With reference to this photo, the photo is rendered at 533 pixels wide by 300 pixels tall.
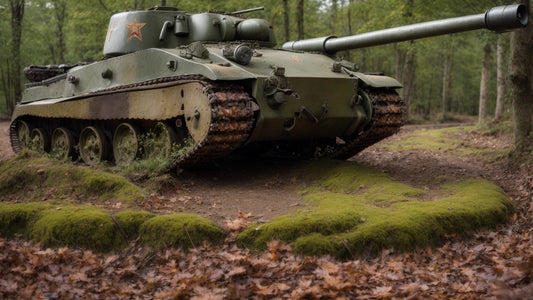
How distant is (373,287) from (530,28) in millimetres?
6963

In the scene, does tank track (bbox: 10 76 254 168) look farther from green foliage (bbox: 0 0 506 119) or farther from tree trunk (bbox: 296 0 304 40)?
tree trunk (bbox: 296 0 304 40)

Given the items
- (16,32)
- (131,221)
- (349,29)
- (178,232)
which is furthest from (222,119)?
(16,32)

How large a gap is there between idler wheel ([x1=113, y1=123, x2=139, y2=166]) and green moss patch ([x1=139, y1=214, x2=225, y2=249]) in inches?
165

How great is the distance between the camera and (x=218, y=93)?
7816 millimetres

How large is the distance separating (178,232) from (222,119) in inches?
101

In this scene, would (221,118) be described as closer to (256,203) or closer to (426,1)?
(256,203)

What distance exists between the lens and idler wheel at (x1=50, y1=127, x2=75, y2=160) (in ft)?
38.6

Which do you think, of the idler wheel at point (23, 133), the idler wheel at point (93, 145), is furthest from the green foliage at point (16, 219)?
the idler wheel at point (23, 133)

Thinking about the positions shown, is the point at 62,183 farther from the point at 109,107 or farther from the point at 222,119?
the point at 222,119

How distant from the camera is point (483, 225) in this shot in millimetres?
6258

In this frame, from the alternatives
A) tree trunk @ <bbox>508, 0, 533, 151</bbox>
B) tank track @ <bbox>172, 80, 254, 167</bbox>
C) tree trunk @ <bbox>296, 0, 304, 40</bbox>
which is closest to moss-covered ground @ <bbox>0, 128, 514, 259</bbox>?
tank track @ <bbox>172, 80, 254, 167</bbox>

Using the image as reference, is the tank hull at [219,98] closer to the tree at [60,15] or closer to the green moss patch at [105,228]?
the green moss patch at [105,228]

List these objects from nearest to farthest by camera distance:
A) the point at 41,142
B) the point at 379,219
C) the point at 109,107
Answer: the point at 379,219 < the point at 109,107 < the point at 41,142

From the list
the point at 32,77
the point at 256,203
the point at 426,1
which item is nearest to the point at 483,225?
the point at 256,203
